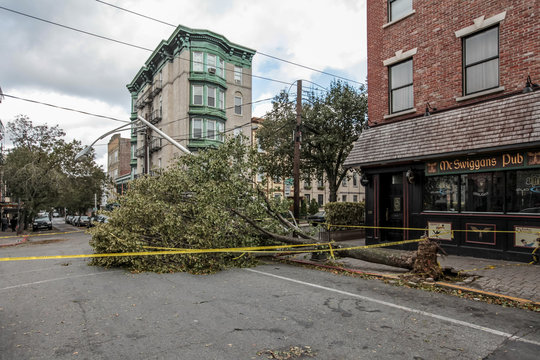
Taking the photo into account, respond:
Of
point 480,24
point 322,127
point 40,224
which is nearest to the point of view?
point 480,24

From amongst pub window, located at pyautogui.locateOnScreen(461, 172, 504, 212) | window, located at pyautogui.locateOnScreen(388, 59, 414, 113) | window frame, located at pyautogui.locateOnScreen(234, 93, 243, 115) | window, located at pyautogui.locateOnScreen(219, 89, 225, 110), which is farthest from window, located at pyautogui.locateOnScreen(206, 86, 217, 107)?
pub window, located at pyautogui.locateOnScreen(461, 172, 504, 212)

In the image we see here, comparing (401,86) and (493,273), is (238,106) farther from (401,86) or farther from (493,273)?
(493,273)

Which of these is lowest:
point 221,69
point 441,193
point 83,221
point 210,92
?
point 83,221

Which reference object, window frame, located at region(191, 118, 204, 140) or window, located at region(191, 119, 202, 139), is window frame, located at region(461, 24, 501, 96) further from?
window, located at region(191, 119, 202, 139)

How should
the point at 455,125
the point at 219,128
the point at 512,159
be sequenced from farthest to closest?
the point at 219,128 → the point at 455,125 → the point at 512,159

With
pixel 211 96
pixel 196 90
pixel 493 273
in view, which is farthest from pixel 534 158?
pixel 196 90

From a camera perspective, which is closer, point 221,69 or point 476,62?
point 476,62

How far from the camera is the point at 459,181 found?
10156mm

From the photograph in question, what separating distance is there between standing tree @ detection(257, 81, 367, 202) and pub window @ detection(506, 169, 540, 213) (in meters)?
Result: 12.6

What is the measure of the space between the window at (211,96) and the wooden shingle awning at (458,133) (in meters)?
Result: 20.0

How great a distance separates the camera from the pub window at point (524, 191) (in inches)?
339

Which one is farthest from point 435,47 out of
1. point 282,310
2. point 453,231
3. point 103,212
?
point 103,212

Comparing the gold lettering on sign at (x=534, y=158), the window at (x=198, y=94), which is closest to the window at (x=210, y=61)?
the window at (x=198, y=94)

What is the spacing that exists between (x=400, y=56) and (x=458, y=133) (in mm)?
4030
